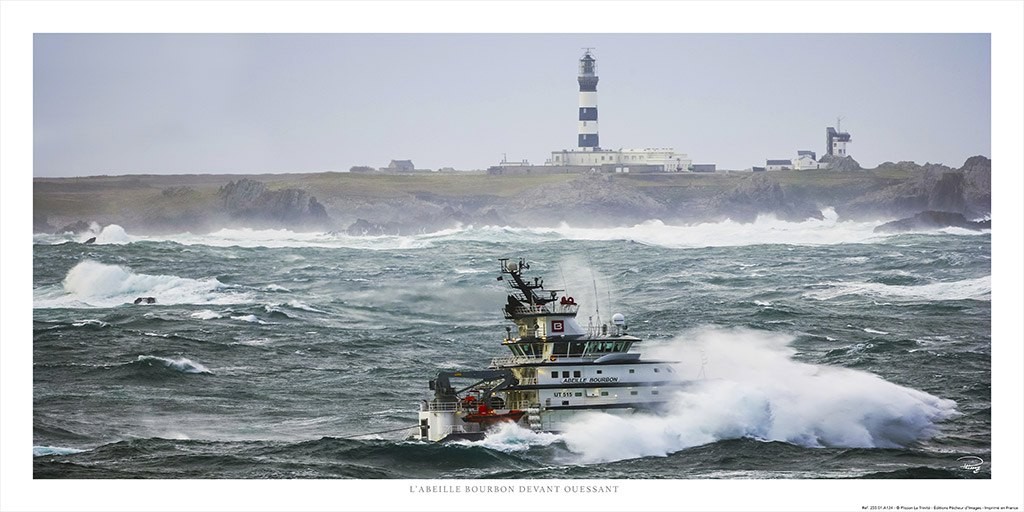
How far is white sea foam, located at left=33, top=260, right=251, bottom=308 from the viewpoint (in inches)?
3061

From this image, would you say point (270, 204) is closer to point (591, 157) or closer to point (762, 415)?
point (591, 157)

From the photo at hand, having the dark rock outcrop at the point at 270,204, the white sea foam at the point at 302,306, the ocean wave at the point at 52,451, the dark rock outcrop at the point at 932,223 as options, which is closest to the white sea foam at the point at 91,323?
the white sea foam at the point at 302,306

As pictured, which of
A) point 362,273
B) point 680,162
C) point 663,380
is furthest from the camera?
point 680,162

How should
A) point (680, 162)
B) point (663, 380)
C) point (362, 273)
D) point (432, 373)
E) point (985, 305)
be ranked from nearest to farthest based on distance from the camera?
point (663, 380), point (432, 373), point (985, 305), point (362, 273), point (680, 162)

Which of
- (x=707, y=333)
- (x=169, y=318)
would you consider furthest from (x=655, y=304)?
(x=169, y=318)

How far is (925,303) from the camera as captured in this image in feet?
248

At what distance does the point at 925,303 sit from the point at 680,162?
65.0 ft

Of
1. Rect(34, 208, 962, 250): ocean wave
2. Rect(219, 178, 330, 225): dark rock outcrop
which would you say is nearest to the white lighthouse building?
Rect(34, 208, 962, 250): ocean wave

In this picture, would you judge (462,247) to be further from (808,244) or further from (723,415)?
(723,415)
